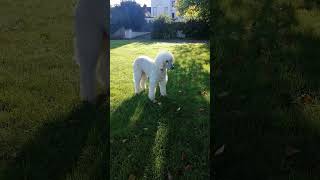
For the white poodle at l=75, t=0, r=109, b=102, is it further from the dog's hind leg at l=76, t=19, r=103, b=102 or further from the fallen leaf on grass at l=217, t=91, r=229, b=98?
the fallen leaf on grass at l=217, t=91, r=229, b=98

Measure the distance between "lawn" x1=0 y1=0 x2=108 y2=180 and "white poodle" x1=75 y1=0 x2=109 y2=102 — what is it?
0.23 m

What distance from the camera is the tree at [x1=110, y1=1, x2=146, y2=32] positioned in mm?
2828

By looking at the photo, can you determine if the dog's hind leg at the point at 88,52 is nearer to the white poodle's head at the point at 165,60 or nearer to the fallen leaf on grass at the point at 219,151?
the white poodle's head at the point at 165,60

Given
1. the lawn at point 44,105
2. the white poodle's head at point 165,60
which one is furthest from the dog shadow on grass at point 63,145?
the white poodle's head at point 165,60

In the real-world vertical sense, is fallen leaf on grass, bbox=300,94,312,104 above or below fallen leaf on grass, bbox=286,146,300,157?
above

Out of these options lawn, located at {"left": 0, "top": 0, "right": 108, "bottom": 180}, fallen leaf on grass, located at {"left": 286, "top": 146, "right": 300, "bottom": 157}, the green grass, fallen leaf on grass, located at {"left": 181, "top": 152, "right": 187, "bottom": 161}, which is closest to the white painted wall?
the green grass

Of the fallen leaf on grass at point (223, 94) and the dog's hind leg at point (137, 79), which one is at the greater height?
the dog's hind leg at point (137, 79)

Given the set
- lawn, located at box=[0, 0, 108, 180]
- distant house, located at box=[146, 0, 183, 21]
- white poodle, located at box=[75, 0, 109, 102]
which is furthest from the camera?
white poodle, located at box=[75, 0, 109, 102]

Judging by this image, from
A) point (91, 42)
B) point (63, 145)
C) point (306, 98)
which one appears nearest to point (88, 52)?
point (91, 42)

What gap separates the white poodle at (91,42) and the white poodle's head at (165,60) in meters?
0.77

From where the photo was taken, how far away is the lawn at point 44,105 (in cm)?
321

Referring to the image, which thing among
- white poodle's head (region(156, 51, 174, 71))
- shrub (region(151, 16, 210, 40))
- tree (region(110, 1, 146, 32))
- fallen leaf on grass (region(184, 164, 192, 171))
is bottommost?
fallen leaf on grass (region(184, 164, 192, 171))

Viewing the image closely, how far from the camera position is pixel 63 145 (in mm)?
3428

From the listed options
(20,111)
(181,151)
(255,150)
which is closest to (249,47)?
(255,150)
